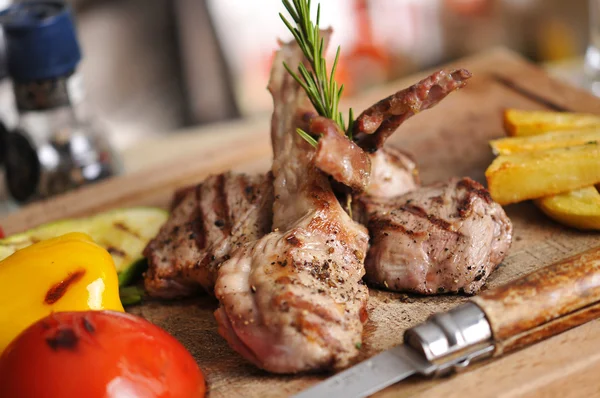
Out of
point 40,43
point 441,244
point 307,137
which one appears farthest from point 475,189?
point 40,43

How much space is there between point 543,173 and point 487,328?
3.53ft

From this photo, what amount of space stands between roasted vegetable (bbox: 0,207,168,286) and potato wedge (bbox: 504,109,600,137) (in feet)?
6.17

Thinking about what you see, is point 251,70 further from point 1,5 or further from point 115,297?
point 115,297

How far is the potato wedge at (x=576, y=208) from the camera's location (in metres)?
3.38

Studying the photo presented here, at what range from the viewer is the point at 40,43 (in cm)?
412

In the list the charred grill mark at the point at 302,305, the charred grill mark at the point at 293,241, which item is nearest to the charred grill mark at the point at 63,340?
the charred grill mark at the point at 302,305

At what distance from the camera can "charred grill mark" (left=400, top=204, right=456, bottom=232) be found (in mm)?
3148

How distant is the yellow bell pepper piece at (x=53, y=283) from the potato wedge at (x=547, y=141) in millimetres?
1971

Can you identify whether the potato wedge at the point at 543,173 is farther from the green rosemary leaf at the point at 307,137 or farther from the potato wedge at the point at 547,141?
the green rosemary leaf at the point at 307,137

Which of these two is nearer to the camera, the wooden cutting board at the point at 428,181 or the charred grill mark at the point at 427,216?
the wooden cutting board at the point at 428,181

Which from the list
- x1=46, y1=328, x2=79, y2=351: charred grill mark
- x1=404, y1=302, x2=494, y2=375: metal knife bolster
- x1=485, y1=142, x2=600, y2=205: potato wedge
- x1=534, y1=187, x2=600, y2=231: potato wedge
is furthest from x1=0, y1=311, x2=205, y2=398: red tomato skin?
x1=534, y1=187, x2=600, y2=231: potato wedge

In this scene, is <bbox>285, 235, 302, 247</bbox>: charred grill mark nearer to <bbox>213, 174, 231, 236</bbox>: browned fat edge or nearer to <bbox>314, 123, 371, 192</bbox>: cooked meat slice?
<bbox>314, 123, 371, 192</bbox>: cooked meat slice

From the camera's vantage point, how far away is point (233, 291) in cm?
279

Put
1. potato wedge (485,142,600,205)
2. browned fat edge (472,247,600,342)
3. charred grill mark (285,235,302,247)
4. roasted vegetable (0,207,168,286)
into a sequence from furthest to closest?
roasted vegetable (0,207,168,286) → potato wedge (485,142,600,205) → charred grill mark (285,235,302,247) → browned fat edge (472,247,600,342)
